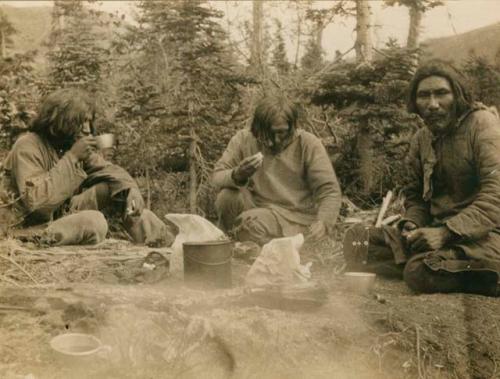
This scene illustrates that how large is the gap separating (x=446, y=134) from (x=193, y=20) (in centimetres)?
318

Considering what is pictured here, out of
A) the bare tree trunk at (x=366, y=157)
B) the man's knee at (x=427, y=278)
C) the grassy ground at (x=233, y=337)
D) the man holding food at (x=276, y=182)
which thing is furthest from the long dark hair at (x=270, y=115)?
the bare tree trunk at (x=366, y=157)

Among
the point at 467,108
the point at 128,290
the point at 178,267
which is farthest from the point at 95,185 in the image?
the point at 467,108

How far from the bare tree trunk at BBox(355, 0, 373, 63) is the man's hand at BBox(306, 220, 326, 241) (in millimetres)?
3723

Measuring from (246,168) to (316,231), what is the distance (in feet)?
1.99

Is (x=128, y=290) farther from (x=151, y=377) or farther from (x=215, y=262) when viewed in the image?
(x=151, y=377)

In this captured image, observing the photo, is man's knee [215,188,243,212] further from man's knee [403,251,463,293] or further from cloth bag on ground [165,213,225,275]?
man's knee [403,251,463,293]

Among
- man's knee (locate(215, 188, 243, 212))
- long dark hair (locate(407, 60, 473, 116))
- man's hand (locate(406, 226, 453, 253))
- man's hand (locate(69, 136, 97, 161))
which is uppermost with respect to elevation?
long dark hair (locate(407, 60, 473, 116))

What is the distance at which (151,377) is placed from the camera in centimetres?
200

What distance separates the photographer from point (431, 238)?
3.05 metres

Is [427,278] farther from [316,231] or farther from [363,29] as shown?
[363,29]

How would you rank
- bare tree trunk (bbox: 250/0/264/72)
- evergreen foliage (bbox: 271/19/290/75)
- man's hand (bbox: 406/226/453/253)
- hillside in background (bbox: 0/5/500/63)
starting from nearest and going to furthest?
man's hand (bbox: 406/226/453/253), hillside in background (bbox: 0/5/500/63), bare tree trunk (bbox: 250/0/264/72), evergreen foliage (bbox: 271/19/290/75)

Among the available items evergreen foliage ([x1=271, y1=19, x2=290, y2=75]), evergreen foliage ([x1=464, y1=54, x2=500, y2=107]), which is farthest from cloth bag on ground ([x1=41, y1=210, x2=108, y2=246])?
evergreen foliage ([x1=271, y1=19, x2=290, y2=75])

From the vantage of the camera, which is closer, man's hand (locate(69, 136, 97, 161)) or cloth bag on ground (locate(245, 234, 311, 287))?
cloth bag on ground (locate(245, 234, 311, 287))

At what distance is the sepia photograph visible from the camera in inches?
86.0
